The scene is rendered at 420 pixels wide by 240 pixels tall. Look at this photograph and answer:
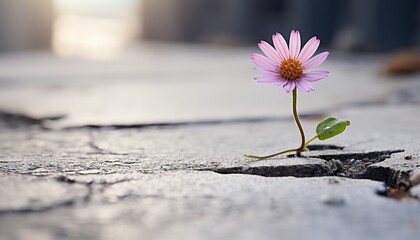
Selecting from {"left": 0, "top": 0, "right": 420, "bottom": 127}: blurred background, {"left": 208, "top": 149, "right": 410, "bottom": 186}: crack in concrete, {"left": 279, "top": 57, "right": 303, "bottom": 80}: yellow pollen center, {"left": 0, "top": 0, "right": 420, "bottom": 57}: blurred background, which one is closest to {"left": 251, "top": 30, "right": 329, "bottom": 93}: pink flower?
{"left": 279, "top": 57, "right": 303, "bottom": 80}: yellow pollen center

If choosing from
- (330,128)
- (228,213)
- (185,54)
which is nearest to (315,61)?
(330,128)

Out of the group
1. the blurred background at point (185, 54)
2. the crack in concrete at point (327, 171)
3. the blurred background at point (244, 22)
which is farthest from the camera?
the blurred background at point (244, 22)

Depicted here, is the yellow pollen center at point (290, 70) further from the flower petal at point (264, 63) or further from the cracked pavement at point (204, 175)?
the cracked pavement at point (204, 175)

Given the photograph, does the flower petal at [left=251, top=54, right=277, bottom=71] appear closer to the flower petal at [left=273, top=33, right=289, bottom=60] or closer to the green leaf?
the flower petal at [left=273, top=33, right=289, bottom=60]

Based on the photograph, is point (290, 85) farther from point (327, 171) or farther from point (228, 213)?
point (228, 213)

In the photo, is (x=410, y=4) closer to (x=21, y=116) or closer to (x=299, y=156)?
(x=21, y=116)

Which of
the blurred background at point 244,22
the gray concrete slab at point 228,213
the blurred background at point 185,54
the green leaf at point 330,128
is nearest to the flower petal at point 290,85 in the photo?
the green leaf at point 330,128
